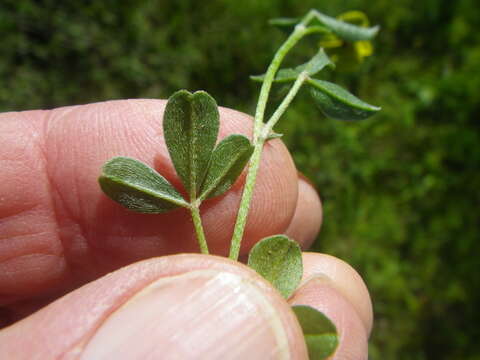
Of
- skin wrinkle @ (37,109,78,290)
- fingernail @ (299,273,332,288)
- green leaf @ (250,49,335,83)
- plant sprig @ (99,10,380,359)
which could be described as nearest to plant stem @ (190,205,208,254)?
plant sprig @ (99,10,380,359)

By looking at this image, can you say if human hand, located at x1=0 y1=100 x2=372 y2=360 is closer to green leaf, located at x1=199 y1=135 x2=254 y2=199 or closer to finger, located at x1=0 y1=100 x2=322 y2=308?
finger, located at x1=0 y1=100 x2=322 y2=308

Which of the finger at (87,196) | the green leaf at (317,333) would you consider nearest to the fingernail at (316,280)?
the finger at (87,196)

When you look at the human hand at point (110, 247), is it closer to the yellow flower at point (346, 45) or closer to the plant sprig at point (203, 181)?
the plant sprig at point (203, 181)

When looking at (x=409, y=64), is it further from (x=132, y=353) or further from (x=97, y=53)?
(x=132, y=353)

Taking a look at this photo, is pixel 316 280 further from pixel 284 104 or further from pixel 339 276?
pixel 284 104

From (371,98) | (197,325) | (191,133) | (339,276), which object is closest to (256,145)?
(191,133)
